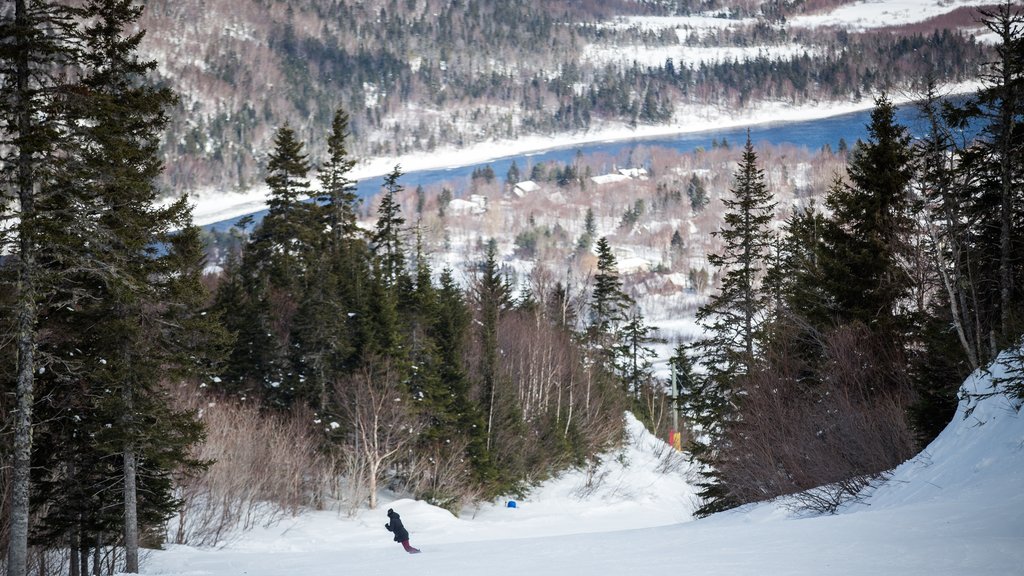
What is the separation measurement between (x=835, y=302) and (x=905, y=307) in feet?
6.79

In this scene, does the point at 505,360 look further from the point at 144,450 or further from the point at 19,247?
the point at 19,247

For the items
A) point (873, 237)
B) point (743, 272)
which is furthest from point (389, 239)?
point (873, 237)

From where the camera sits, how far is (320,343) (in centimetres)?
3603

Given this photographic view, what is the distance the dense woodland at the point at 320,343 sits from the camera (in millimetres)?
14164

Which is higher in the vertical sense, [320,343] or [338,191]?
[338,191]

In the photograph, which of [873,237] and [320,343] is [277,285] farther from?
[873,237]

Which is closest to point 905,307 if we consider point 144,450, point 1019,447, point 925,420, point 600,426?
point 925,420

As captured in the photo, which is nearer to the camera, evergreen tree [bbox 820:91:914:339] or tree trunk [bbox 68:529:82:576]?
tree trunk [bbox 68:529:82:576]

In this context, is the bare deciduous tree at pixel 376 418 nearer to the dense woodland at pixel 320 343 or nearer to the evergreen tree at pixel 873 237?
the dense woodland at pixel 320 343

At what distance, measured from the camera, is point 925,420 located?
15961 mm

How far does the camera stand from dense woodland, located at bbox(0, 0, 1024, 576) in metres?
14.2

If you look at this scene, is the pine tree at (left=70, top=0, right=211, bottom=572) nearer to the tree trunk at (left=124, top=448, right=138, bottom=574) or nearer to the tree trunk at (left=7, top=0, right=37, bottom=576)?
the tree trunk at (left=124, top=448, right=138, bottom=574)

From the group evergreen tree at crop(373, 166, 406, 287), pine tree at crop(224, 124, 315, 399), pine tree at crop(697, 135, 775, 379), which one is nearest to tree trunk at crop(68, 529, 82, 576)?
pine tree at crop(224, 124, 315, 399)

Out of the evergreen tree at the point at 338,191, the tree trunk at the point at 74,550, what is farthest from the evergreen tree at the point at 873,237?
the evergreen tree at the point at 338,191
